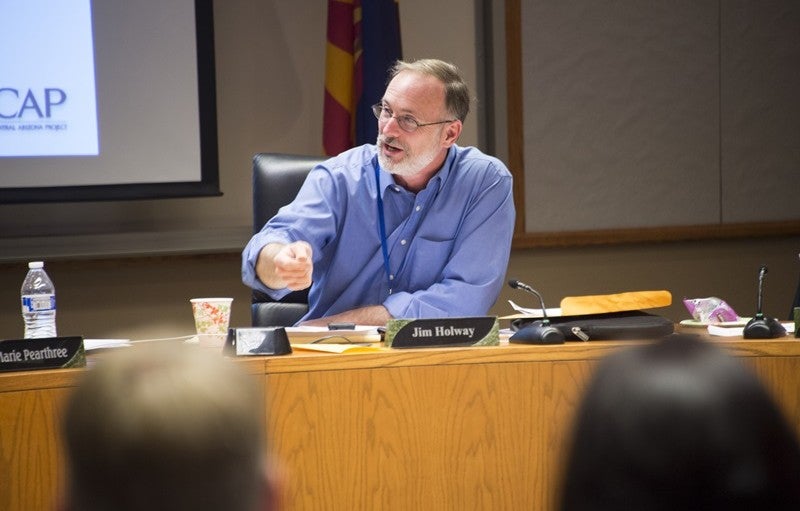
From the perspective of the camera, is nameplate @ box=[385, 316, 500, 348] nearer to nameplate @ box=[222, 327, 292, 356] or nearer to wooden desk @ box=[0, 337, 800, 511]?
wooden desk @ box=[0, 337, 800, 511]

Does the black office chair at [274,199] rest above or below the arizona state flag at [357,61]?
below

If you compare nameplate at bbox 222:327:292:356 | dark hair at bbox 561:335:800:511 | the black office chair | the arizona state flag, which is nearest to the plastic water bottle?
the black office chair

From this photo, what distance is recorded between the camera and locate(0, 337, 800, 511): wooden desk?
6.01ft

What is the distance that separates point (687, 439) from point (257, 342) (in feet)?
4.83

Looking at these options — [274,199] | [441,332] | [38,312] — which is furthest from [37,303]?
[441,332]

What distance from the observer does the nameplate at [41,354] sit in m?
1.78

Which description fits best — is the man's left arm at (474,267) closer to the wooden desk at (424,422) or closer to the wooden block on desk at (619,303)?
the wooden block on desk at (619,303)

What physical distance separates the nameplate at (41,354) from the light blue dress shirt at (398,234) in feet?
3.49

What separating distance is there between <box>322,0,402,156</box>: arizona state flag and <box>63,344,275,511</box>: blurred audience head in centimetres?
367

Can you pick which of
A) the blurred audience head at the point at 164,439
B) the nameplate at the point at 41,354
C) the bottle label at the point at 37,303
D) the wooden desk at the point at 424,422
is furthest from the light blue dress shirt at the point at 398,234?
the blurred audience head at the point at 164,439

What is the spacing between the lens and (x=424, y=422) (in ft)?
6.13

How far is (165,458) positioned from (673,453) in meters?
0.24

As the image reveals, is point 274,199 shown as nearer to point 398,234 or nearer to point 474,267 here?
point 398,234

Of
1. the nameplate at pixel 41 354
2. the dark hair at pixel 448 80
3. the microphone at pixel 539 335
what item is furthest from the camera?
the dark hair at pixel 448 80
